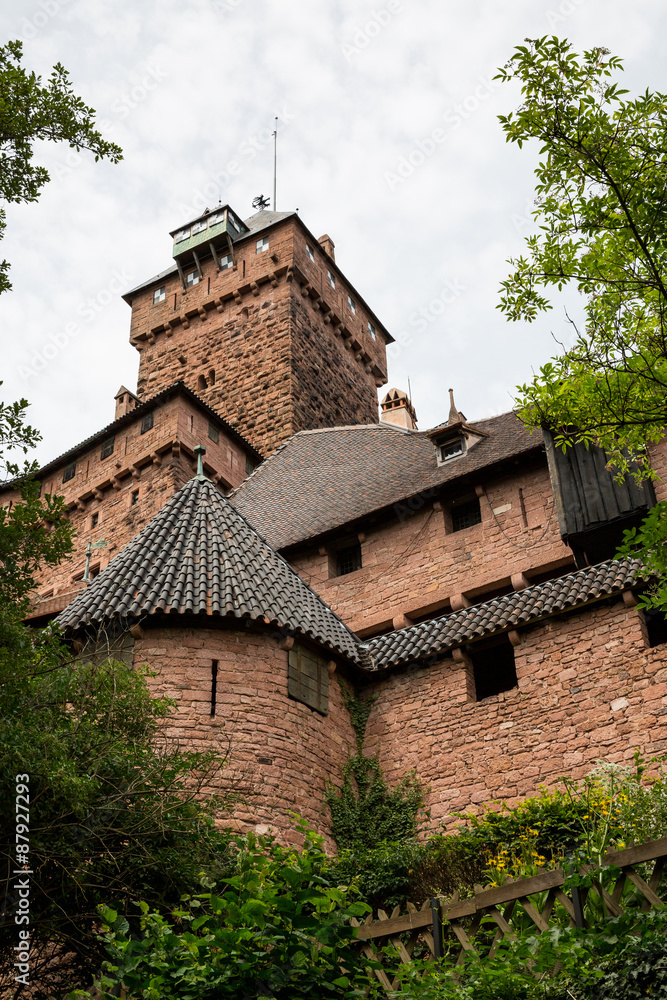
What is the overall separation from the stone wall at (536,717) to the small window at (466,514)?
14.3 ft

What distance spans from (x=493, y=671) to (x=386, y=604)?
361 cm

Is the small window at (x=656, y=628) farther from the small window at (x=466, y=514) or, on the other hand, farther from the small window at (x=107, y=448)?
the small window at (x=107, y=448)

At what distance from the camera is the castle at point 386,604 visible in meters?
13.0

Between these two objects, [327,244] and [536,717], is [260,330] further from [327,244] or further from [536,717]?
[536,717]

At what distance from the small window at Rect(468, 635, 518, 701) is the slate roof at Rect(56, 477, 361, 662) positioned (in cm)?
166

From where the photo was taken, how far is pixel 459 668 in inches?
571

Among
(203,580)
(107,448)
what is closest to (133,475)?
(107,448)

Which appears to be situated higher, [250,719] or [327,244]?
[327,244]

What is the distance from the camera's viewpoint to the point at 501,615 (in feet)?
47.2

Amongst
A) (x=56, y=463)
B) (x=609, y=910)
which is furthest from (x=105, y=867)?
(x=56, y=463)

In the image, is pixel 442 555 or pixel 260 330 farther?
pixel 260 330

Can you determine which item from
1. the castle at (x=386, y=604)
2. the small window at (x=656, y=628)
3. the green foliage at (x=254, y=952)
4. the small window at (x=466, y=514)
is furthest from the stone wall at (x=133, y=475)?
the green foliage at (x=254, y=952)

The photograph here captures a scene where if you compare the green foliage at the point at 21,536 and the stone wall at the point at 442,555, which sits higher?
the stone wall at the point at 442,555

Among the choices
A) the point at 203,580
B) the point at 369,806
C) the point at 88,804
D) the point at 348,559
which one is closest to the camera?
the point at 88,804
